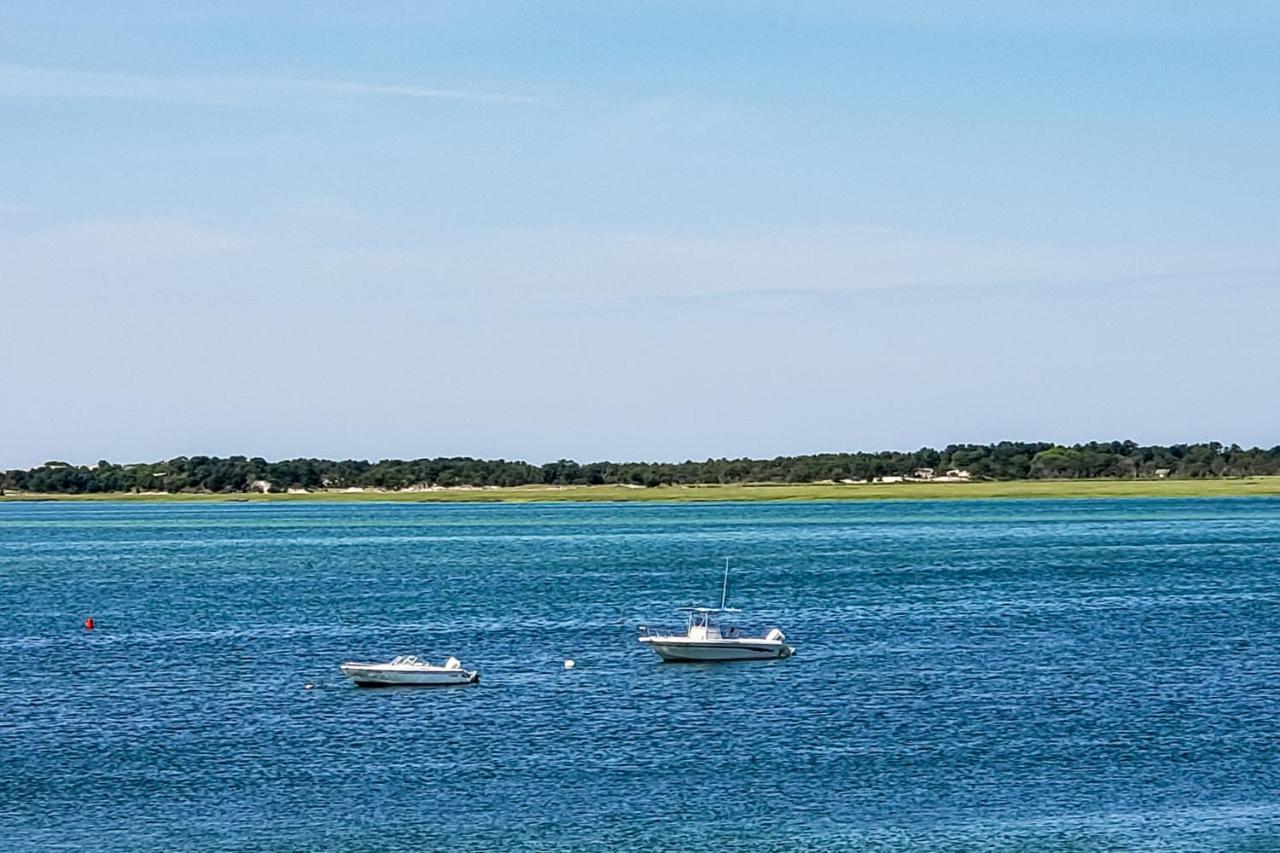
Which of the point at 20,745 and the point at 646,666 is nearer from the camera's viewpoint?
the point at 20,745

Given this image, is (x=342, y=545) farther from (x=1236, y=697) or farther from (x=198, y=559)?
(x=1236, y=697)

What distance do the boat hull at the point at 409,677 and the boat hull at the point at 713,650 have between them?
376 inches

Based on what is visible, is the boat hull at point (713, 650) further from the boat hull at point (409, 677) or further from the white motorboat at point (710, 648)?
the boat hull at point (409, 677)

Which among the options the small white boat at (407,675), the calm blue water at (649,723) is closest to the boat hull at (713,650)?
the calm blue water at (649,723)

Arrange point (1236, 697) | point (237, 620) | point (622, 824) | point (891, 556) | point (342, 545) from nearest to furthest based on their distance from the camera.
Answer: point (622, 824), point (1236, 697), point (237, 620), point (891, 556), point (342, 545)

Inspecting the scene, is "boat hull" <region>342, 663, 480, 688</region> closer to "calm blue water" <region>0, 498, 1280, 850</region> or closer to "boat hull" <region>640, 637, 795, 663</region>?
"calm blue water" <region>0, 498, 1280, 850</region>

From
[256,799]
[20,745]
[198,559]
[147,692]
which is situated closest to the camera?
[256,799]

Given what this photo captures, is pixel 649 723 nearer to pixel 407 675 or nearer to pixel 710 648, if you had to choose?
pixel 407 675

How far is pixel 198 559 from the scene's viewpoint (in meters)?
161

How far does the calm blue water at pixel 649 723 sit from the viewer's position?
42375 mm

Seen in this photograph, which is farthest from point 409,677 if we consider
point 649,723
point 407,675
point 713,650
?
point 713,650

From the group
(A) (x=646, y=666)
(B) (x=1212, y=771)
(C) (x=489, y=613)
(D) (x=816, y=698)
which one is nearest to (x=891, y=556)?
(C) (x=489, y=613)

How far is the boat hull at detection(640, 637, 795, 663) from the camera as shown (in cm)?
7344

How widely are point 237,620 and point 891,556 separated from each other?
66.1m
